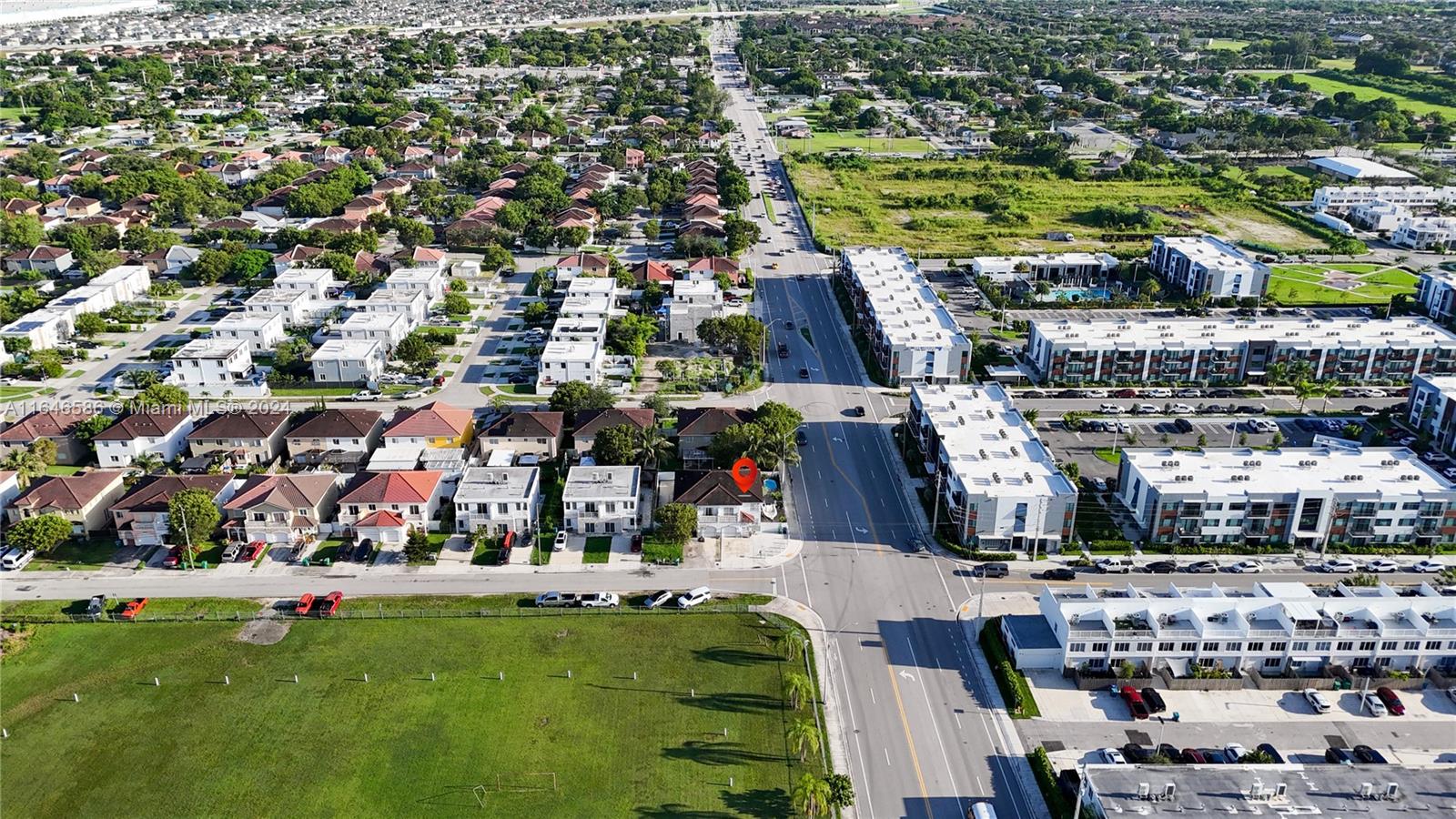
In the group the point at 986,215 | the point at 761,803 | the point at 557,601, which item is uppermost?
the point at 986,215

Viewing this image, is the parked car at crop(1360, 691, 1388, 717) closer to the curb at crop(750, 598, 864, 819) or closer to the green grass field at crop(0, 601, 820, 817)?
the curb at crop(750, 598, 864, 819)

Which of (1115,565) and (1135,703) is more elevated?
(1115,565)

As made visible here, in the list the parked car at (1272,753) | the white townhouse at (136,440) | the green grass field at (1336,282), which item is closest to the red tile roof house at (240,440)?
the white townhouse at (136,440)

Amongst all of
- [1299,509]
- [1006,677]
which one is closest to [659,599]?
[1006,677]

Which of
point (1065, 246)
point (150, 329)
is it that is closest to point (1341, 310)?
point (1065, 246)

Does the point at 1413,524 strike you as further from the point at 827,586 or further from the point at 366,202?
the point at 366,202

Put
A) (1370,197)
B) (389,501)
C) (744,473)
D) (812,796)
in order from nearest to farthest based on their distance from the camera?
(812,796)
(389,501)
(744,473)
(1370,197)

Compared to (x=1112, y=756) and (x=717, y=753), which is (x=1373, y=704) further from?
(x=717, y=753)
